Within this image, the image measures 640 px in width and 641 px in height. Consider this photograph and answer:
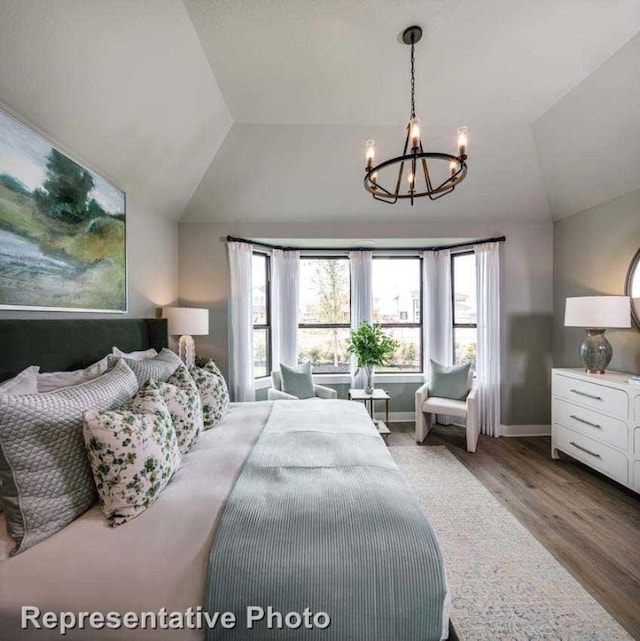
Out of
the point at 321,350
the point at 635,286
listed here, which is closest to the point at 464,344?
the point at 635,286

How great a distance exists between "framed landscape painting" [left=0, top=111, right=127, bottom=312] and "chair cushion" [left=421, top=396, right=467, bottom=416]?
10.5ft

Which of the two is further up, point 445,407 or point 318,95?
point 318,95

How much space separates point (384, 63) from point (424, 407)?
318 centimetres

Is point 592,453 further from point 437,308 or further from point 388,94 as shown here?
point 388,94

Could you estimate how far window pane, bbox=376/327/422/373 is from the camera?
4.61m

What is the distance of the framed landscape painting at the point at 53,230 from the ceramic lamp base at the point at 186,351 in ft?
2.82

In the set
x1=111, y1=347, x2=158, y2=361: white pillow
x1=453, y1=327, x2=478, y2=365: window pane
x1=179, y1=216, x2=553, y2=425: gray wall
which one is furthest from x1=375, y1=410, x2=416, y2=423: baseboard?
x1=111, y1=347, x2=158, y2=361: white pillow

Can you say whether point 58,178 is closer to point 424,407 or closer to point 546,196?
point 424,407

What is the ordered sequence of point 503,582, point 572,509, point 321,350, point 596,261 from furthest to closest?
point 321,350, point 596,261, point 572,509, point 503,582

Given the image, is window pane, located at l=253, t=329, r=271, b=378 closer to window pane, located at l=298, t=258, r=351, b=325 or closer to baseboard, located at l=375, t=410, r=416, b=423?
window pane, located at l=298, t=258, r=351, b=325

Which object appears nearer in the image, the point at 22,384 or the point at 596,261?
the point at 22,384

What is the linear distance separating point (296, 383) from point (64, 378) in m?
2.39

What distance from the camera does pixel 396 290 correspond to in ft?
15.1

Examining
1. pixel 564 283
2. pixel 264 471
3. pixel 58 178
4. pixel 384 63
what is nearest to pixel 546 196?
pixel 564 283
